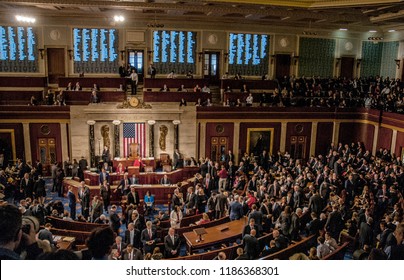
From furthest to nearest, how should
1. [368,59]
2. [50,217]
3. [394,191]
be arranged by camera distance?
[368,59], [394,191], [50,217]

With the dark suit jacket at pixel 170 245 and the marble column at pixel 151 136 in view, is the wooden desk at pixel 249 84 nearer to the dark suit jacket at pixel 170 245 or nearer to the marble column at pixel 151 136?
the marble column at pixel 151 136

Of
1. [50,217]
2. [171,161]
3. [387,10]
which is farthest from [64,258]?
[387,10]

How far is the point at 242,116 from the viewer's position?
66.2ft

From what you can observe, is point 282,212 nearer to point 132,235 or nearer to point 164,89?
point 132,235

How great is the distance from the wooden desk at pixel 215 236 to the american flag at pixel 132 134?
9.72 m

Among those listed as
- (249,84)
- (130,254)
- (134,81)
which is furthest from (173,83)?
(130,254)

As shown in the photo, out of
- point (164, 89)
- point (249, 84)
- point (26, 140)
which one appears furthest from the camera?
point (249, 84)

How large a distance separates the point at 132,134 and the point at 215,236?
414 inches

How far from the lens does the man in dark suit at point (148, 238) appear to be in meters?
9.12

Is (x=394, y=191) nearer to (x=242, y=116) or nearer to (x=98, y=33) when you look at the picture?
(x=242, y=116)

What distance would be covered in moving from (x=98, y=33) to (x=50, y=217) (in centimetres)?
1424

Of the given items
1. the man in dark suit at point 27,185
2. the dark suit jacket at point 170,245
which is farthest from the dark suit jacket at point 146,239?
the man in dark suit at point 27,185

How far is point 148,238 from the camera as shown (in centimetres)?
925

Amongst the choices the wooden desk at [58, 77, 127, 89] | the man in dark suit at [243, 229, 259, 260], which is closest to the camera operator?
the man in dark suit at [243, 229, 259, 260]
